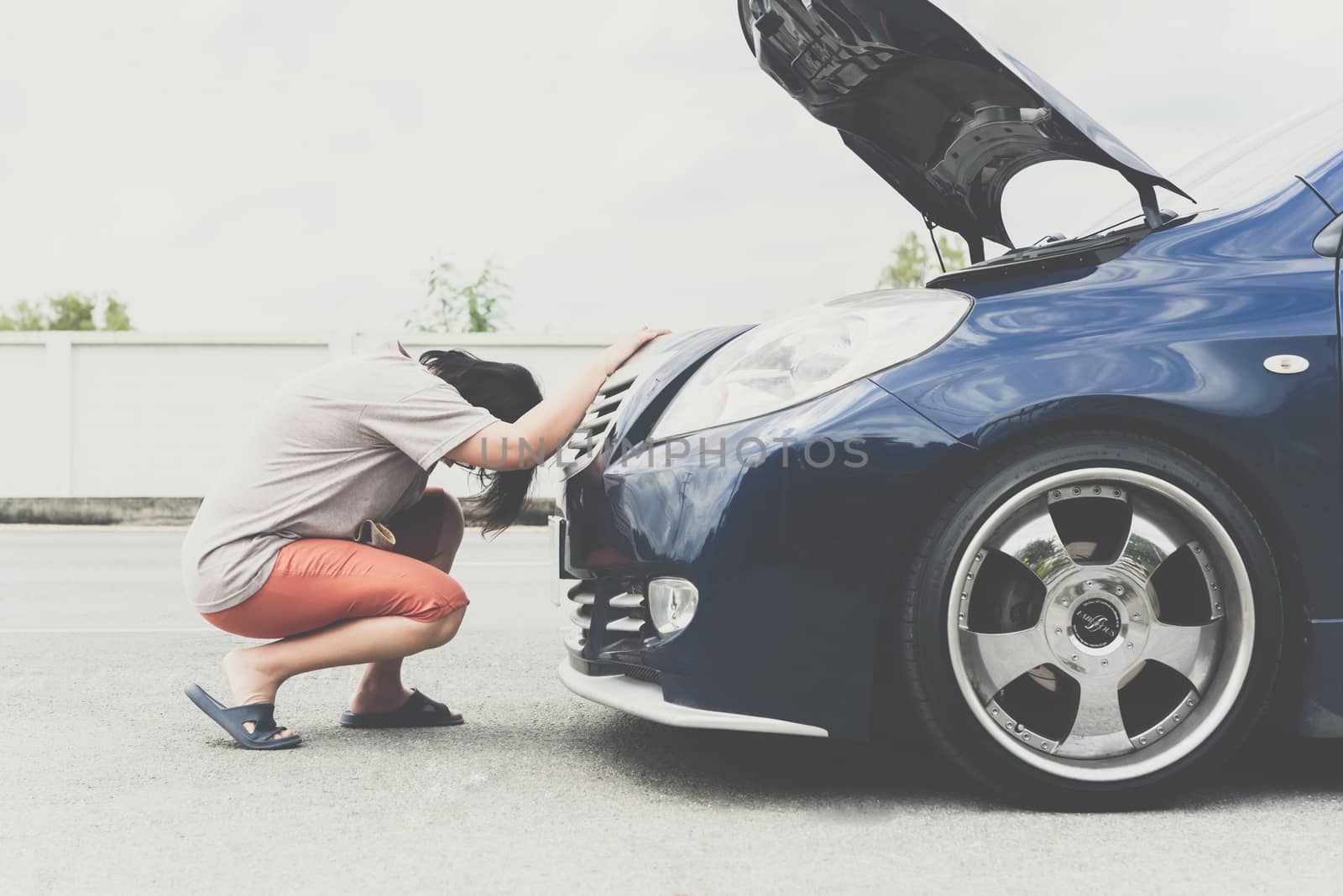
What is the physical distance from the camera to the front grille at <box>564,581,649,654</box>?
105 inches

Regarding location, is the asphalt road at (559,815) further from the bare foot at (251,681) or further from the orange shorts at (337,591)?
the orange shorts at (337,591)

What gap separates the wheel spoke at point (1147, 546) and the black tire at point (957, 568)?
9cm

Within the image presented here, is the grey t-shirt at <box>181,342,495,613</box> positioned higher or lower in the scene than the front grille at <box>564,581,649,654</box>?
higher

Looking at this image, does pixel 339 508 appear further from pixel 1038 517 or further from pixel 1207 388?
pixel 1207 388

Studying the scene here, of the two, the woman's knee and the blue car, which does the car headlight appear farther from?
the woman's knee

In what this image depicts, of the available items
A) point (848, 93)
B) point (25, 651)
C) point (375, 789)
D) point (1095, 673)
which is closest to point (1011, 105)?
point (848, 93)

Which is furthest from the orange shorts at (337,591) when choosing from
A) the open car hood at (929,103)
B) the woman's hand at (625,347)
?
the open car hood at (929,103)

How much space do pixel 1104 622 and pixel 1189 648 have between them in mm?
182

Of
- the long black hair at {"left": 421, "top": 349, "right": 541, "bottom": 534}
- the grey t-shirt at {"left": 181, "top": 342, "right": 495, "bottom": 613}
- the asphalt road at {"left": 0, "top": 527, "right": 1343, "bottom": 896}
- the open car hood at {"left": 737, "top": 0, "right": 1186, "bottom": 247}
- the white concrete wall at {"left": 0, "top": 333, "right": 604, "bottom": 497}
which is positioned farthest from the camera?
the white concrete wall at {"left": 0, "top": 333, "right": 604, "bottom": 497}

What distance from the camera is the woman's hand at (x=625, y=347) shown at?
3191 mm

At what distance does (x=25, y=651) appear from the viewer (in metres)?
4.68

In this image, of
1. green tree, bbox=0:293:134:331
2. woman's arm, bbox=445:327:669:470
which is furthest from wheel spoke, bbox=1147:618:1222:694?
green tree, bbox=0:293:134:331

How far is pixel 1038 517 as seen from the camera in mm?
2508

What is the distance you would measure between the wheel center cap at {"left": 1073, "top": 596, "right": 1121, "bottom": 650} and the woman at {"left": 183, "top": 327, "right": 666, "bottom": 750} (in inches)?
49.5
